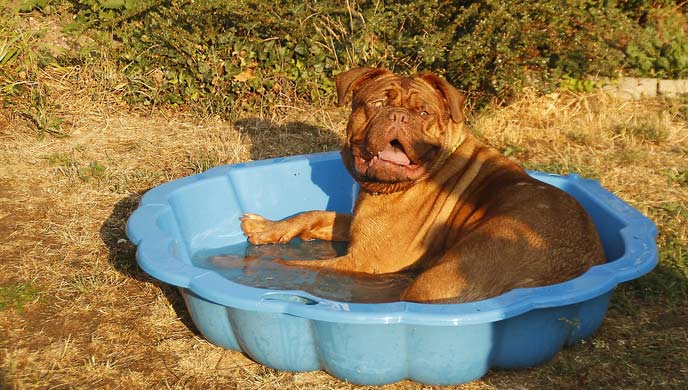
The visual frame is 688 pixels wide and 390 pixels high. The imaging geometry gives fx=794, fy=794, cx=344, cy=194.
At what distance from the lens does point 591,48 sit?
822 cm

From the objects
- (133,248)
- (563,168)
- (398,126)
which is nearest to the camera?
(398,126)

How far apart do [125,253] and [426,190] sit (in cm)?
227

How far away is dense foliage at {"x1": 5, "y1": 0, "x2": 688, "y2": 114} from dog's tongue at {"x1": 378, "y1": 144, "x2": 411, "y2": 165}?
9.10 ft

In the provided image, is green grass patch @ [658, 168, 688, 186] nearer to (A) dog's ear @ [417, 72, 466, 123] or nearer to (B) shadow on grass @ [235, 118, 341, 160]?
(A) dog's ear @ [417, 72, 466, 123]

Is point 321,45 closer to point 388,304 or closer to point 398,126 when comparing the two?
point 398,126

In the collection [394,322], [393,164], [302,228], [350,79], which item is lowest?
[302,228]

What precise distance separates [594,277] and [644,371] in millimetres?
715

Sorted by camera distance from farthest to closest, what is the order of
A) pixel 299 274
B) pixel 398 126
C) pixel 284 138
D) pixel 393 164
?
pixel 284 138, pixel 299 274, pixel 393 164, pixel 398 126

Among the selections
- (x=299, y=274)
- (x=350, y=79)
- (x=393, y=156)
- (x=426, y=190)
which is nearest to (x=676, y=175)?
(x=426, y=190)

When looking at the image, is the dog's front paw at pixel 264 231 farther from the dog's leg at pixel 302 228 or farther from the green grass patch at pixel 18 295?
the green grass patch at pixel 18 295

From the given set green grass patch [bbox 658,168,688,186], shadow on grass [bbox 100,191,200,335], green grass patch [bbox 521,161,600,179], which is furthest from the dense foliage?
shadow on grass [bbox 100,191,200,335]

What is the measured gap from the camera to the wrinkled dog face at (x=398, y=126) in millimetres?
5051

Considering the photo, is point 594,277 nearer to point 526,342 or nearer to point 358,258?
point 526,342

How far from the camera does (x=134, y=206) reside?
22.0 ft
